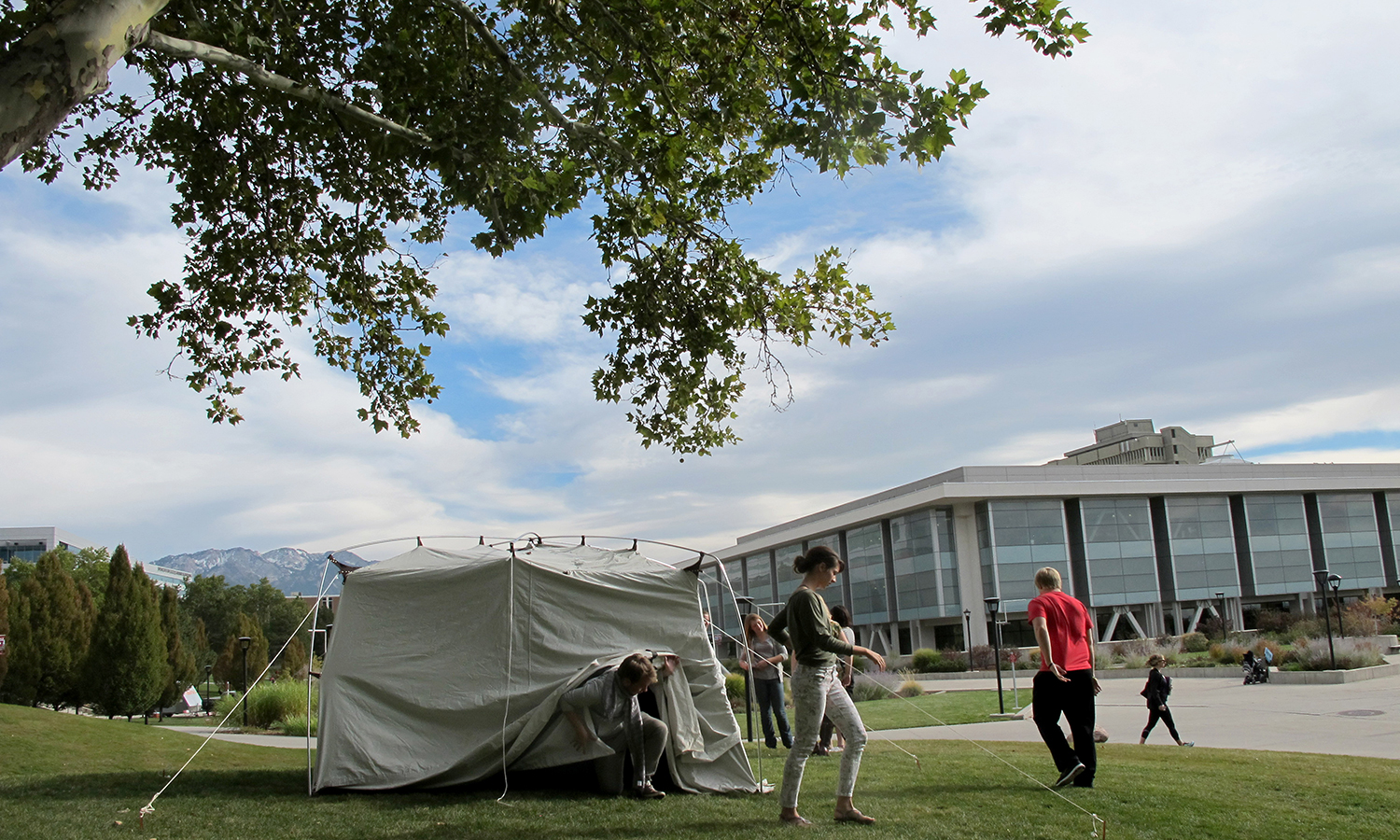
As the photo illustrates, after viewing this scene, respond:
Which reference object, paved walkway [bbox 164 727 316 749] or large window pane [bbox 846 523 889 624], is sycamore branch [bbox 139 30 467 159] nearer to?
paved walkway [bbox 164 727 316 749]

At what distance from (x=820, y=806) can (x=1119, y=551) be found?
5160 centimetres

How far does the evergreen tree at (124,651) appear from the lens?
104 ft

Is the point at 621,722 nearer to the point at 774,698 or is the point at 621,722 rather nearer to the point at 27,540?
the point at 774,698

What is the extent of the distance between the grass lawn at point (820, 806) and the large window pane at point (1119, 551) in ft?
151

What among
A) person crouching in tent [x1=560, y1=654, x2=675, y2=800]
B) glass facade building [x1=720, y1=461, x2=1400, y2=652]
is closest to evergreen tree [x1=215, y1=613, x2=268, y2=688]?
glass facade building [x1=720, y1=461, x2=1400, y2=652]

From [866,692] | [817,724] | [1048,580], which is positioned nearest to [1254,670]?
[866,692]

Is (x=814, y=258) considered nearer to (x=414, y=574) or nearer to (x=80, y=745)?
(x=414, y=574)

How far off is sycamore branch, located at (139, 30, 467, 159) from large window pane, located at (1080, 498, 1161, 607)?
2011 inches

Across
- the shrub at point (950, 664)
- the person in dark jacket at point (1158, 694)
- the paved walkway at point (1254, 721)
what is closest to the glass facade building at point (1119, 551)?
the shrub at point (950, 664)

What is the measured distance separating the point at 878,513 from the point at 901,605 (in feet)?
18.1

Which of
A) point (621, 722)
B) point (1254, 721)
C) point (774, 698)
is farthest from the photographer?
point (1254, 721)

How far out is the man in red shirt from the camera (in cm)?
704

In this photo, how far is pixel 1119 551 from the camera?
5306 centimetres

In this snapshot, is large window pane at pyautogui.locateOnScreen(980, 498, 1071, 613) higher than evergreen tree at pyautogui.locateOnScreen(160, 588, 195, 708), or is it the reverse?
large window pane at pyautogui.locateOnScreen(980, 498, 1071, 613)
